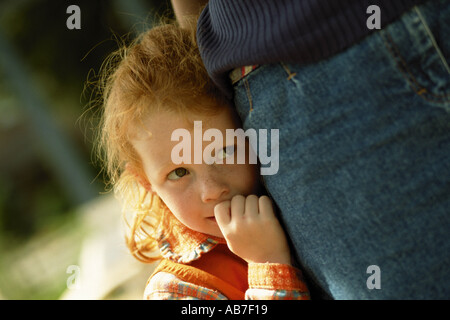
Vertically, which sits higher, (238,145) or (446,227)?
(238,145)

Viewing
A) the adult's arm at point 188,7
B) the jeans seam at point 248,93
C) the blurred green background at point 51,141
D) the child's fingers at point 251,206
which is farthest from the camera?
the blurred green background at point 51,141

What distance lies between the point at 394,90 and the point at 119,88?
0.67m

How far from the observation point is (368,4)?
2.19ft

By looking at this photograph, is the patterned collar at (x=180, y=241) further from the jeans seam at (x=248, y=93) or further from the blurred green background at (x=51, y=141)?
the blurred green background at (x=51, y=141)

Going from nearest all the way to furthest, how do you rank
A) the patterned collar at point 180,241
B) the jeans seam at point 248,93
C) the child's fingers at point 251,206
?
the jeans seam at point 248,93
the child's fingers at point 251,206
the patterned collar at point 180,241

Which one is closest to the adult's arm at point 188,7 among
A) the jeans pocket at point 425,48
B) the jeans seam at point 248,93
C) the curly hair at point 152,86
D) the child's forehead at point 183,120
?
the curly hair at point 152,86

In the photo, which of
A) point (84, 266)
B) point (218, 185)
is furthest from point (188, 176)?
point (84, 266)

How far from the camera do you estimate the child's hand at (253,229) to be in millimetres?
879

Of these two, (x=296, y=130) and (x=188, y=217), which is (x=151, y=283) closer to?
(x=188, y=217)

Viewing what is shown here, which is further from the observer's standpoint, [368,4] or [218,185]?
[218,185]

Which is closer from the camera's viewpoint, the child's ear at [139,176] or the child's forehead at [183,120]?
the child's forehead at [183,120]

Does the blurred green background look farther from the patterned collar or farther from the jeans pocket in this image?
the jeans pocket

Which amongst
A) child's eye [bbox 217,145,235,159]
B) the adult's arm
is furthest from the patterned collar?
the adult's arm

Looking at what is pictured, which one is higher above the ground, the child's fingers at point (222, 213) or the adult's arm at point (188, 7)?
the adult's arm at point (188, 7)
